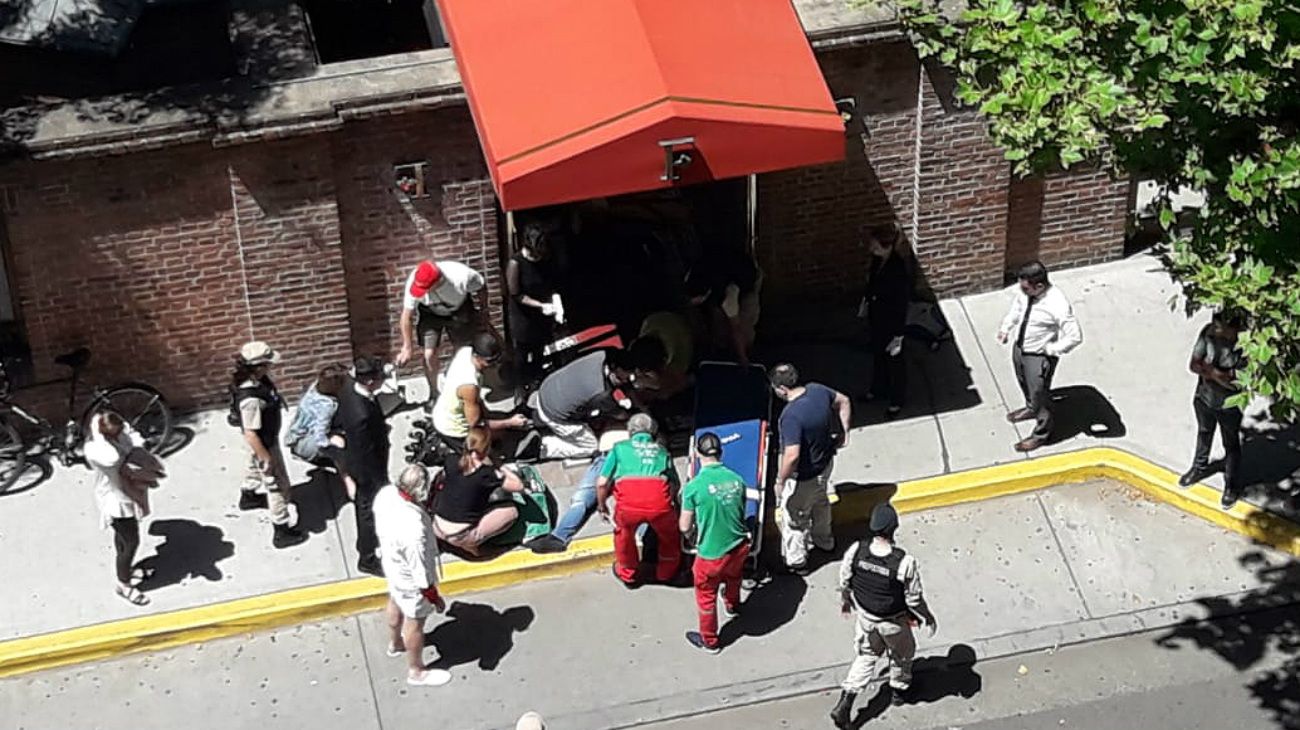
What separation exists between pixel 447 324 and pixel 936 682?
4.65m

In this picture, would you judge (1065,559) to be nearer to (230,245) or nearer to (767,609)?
(767,609)

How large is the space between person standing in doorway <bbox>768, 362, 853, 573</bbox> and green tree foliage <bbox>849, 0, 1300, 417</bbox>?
221 cm

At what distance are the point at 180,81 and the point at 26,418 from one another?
3794 millimetres

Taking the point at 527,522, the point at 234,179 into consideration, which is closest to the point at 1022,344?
the point at 527,522

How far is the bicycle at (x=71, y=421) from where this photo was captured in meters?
15.2

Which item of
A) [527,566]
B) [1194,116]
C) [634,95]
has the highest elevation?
[1194,116]

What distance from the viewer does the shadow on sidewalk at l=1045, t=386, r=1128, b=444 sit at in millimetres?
15719

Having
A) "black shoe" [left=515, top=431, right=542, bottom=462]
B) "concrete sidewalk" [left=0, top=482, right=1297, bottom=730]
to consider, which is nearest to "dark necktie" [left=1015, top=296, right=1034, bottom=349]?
"concrete sidewalk" [left=0, top=482, right=1297, bottom=730]

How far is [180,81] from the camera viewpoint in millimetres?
17781

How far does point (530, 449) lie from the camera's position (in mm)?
15445

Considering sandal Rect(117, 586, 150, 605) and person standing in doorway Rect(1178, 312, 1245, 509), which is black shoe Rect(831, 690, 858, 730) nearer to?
person standing in doorway Rect(1178, 312, 1245, 509)

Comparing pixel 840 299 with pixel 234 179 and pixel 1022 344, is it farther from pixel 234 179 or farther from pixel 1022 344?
pixel 234 179

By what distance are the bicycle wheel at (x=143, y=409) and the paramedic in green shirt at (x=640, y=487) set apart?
3.63 m

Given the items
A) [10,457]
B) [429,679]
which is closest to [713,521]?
[429,679]
